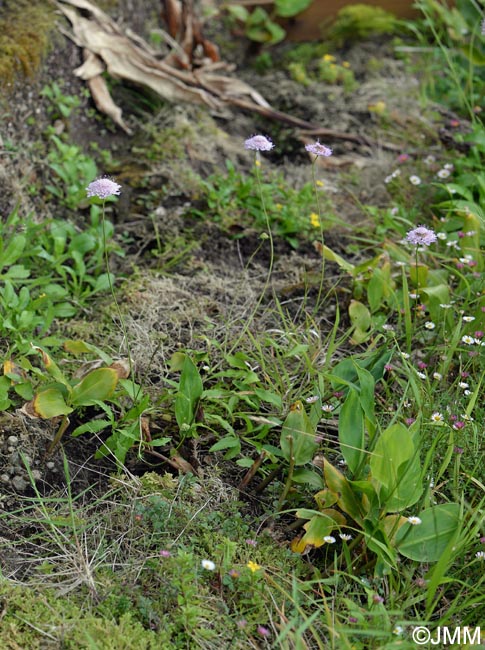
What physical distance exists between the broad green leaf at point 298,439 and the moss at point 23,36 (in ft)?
5.94

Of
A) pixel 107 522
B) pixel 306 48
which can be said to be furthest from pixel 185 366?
pixel 306 48

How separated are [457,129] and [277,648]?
2665 mm

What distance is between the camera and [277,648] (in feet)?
5.17

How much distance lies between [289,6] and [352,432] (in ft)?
11.0

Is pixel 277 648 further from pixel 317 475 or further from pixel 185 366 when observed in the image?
pixel 185 366

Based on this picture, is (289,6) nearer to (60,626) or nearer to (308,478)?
(308,478)

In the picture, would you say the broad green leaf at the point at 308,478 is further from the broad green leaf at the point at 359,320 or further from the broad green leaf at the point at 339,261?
the broad green leaf at the point at 339,261

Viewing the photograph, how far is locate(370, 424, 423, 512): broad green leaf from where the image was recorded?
1664 mm

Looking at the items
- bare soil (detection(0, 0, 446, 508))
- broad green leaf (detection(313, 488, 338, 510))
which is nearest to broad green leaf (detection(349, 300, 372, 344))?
bare soil (detection(0, 0, 446, 508))

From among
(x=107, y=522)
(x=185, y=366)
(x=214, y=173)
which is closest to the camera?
(x=107, y=522)

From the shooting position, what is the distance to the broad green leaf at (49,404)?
188 cm

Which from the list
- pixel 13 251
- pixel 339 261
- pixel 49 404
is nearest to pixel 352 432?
pixel 49 404

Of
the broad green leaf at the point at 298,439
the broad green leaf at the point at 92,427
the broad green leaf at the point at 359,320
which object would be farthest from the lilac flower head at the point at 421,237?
the broad green leaf at the point at 92,427

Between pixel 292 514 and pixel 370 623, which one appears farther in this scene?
pixel 292 514
